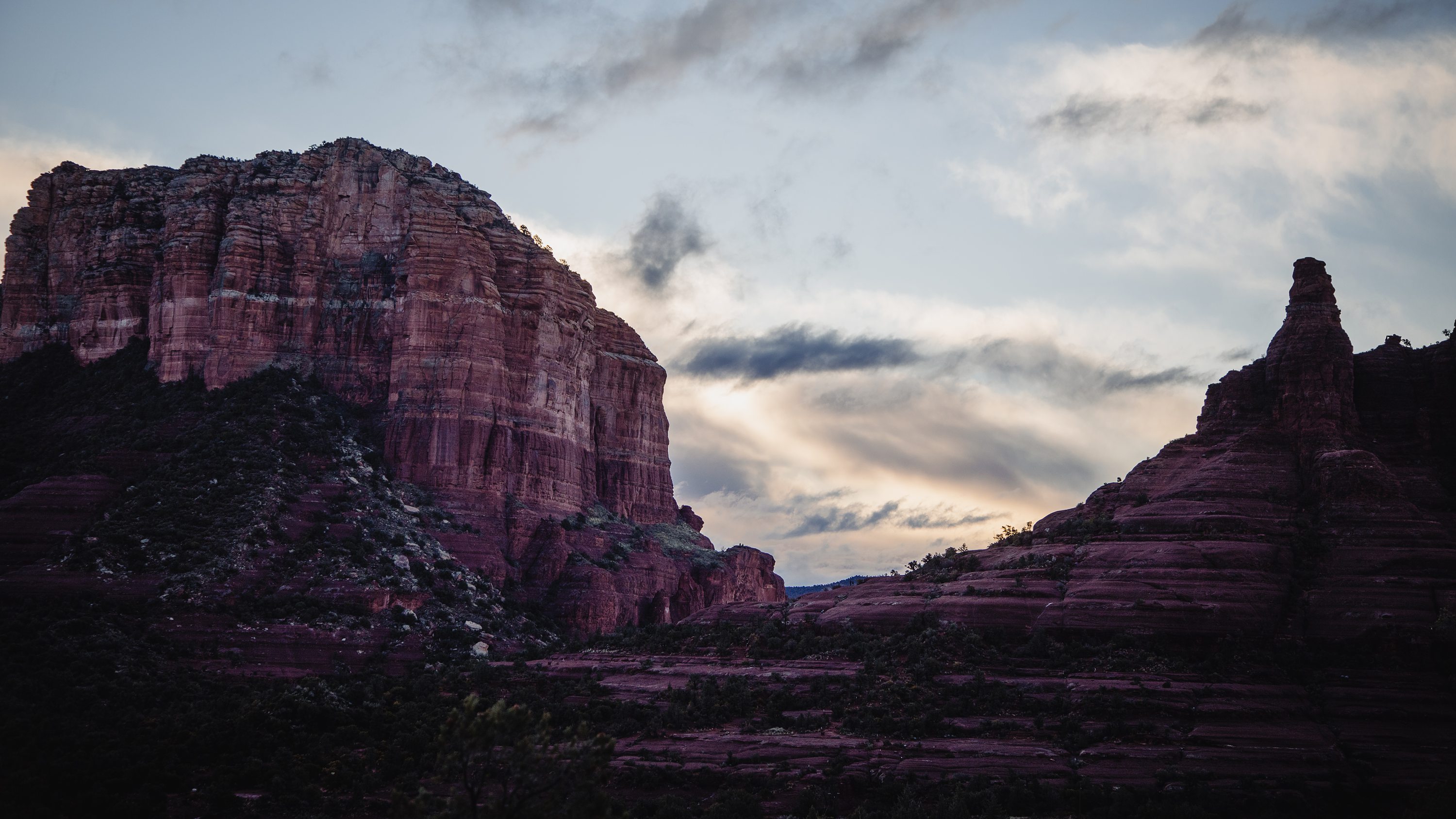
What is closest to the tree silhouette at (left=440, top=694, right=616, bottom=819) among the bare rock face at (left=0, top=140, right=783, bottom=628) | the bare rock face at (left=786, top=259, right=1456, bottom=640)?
the bare rock face at (left=786, top=259, right=1456, bottom=640)

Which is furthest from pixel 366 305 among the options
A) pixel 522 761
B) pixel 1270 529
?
pixel 522 761

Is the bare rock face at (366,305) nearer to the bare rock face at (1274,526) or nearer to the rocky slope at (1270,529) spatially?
the rocky slope at (1270,529)

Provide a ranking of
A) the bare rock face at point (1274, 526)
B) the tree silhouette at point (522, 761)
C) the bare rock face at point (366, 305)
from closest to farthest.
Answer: the tree silhouette at point (522, 761) → the bare rock face at point (1274, 526) → the bare rock face at point (366, 305)

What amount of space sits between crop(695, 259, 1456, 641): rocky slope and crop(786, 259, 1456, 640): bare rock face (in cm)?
9

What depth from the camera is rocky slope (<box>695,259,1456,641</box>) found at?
188 feet

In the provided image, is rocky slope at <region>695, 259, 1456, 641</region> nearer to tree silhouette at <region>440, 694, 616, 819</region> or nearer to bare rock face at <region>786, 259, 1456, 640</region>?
bare rock face at <region>786, 259, 1456, 640</region>

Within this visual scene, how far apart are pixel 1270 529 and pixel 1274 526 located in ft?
0.87

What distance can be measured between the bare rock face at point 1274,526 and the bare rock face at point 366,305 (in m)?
38.7

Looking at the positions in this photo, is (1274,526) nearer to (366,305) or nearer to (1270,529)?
(1270,529)

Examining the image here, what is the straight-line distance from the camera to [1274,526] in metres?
62.2

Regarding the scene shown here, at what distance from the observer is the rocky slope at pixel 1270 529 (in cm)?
5731

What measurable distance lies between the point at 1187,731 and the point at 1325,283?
31811mm

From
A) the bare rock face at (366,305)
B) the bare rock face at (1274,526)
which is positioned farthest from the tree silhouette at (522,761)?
the bare rock face at (366,305)

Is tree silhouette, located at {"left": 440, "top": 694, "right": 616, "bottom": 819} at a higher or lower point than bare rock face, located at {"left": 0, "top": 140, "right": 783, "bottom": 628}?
lower
